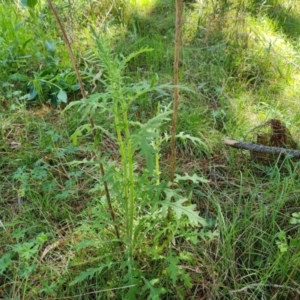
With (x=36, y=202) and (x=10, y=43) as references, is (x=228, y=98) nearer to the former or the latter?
(x=36, y=202)

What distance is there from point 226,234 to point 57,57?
2.08 meters

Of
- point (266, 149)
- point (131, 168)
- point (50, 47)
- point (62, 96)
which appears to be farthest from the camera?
point (50, 47)

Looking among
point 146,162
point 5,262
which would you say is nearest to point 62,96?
point 5,262

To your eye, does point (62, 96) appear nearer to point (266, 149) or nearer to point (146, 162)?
point (266, 149)

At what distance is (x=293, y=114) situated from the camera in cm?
256

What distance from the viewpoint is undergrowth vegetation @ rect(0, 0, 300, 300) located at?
4.98 feet

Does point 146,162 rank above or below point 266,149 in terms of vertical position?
above

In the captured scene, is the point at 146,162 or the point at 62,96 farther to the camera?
the point at 62,96

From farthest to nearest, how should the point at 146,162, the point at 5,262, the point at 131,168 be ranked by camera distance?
1. the point at 5,262
2. the point at 131,168
3. the point at 146,162

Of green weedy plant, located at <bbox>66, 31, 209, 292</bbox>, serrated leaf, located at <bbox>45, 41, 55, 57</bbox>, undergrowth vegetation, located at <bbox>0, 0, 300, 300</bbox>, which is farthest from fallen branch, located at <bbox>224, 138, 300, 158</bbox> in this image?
serrated leaf, located at <bbox>45, 41, 55, 57</bbox>

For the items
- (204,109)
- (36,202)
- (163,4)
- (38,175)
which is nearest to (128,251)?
(36,202)

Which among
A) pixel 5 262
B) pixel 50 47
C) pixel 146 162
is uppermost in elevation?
pixel 146 162

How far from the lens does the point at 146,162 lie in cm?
121

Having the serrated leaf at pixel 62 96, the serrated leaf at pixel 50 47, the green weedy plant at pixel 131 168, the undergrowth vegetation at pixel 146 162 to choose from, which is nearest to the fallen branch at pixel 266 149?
the undergrowth vegetation at pixel 146 162
